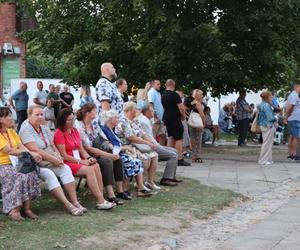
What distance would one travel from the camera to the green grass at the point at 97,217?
654cm

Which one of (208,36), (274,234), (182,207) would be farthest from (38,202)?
(208,36)

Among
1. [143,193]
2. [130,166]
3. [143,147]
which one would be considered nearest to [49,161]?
[130,166]

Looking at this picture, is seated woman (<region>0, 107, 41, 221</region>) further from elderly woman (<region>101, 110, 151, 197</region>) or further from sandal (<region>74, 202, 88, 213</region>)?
elderly woman (<region>101, 110, 151, 197</region>)

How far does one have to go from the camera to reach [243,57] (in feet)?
54.2

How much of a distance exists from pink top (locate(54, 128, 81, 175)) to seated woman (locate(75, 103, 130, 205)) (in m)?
0.26

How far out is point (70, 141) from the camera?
27.9 ft

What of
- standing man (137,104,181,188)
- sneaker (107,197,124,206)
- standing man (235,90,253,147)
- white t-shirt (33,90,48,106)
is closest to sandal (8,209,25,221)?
sneaker (107,197,124,206)

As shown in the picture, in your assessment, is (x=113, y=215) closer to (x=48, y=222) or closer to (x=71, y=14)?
(x=48, y=222)

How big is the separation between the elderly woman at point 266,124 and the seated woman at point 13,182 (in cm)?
756

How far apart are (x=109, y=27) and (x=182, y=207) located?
8.88 metres

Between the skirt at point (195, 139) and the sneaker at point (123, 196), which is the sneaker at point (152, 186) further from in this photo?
the skirt at point (195, 139)

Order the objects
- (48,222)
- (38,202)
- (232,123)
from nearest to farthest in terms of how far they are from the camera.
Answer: (48,222)
(38,202)
(232,123)

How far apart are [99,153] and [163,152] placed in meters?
1.81

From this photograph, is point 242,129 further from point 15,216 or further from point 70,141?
point 15,216
